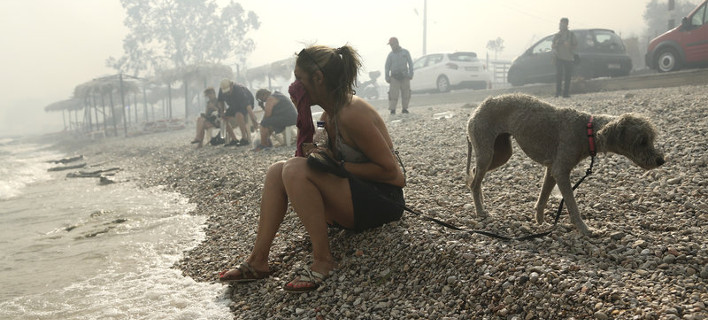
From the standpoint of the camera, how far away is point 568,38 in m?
11.6

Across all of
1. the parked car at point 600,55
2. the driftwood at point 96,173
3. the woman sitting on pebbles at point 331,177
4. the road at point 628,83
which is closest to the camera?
the woman sitting on pebbles at point 331,177

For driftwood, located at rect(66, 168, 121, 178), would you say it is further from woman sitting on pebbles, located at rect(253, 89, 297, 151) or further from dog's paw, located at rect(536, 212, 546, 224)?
dog's paw, located at rect(536, 212, 546, 224)

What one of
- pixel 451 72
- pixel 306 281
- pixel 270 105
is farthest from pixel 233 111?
pixel 451 72

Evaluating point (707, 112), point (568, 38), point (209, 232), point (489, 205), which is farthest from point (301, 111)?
point (568, 38)

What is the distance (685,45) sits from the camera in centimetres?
1204

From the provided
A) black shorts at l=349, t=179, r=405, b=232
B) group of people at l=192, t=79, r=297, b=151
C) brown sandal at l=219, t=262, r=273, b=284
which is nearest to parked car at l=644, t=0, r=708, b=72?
group of people at l=192, t=79, r=297, b=151

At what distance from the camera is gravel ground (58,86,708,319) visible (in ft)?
8.25

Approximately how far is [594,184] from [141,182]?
8490 millimetres

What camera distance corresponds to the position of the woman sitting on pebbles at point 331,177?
3.04 metres

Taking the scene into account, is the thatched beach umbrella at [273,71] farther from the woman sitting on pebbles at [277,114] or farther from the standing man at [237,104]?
the woman sitting on pebbles at [277,114]

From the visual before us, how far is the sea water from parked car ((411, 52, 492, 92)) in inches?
479

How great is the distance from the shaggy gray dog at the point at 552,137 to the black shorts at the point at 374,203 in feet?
2.37

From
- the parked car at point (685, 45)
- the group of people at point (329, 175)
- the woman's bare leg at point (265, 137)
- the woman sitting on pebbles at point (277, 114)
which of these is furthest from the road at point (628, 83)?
the group of people at point (329, 175)

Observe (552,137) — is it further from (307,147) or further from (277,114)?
(277,114)
